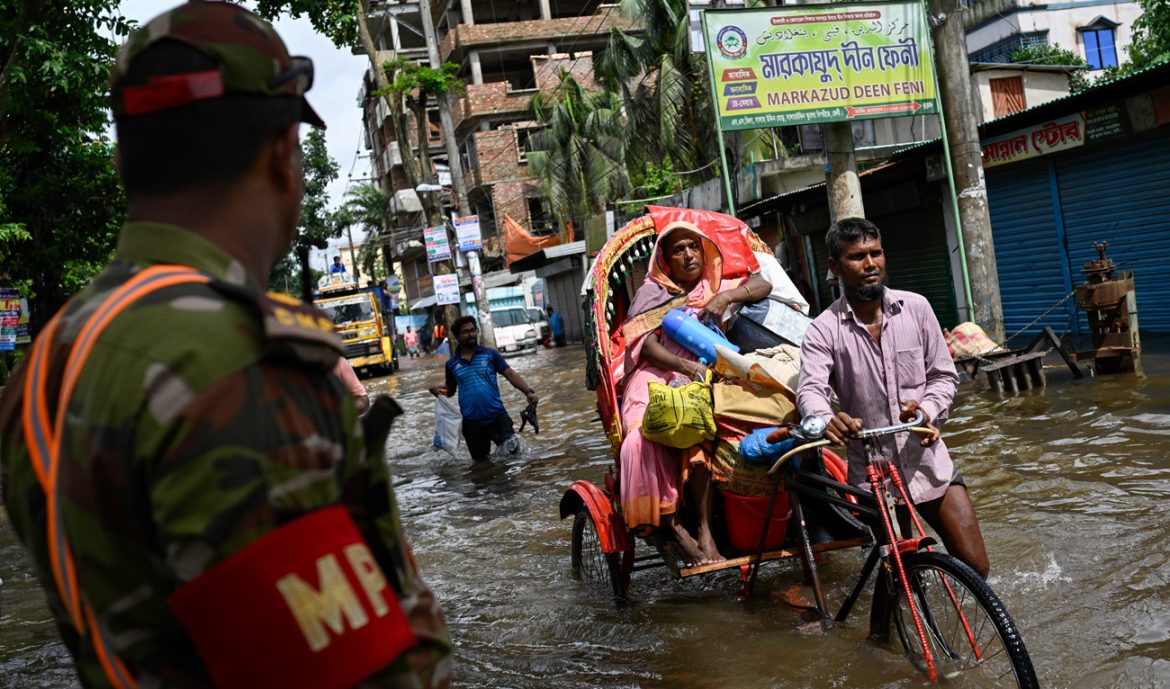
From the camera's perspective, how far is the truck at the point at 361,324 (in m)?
35.0

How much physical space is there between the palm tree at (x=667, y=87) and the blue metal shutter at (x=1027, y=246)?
398 inches

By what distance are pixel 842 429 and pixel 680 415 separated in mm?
1186

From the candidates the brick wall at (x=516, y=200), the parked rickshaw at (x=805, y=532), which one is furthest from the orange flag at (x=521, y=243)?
the parked rickshaw at (x=805, y=532)

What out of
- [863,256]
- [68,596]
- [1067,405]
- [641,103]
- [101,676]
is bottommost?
[1067,405]

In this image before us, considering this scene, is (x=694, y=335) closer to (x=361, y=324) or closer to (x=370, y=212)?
(x=361, y=324)

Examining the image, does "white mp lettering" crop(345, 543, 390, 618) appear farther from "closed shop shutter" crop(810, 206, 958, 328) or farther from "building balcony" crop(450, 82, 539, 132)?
"building balcony" crop(450, 82, 539, 132)

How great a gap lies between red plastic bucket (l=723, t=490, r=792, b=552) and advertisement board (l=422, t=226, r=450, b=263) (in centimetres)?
2355

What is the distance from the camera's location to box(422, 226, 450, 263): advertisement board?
1108 inches

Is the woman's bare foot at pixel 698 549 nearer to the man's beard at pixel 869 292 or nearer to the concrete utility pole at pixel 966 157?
the man's beard at pixel 869 292

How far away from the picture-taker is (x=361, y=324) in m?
35.5

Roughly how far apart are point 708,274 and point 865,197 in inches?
577

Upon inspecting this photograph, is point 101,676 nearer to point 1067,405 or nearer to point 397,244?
point 1067,405

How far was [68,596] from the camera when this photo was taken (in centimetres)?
135

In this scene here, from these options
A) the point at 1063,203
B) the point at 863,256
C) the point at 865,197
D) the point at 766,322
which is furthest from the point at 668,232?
the point at 865,197
